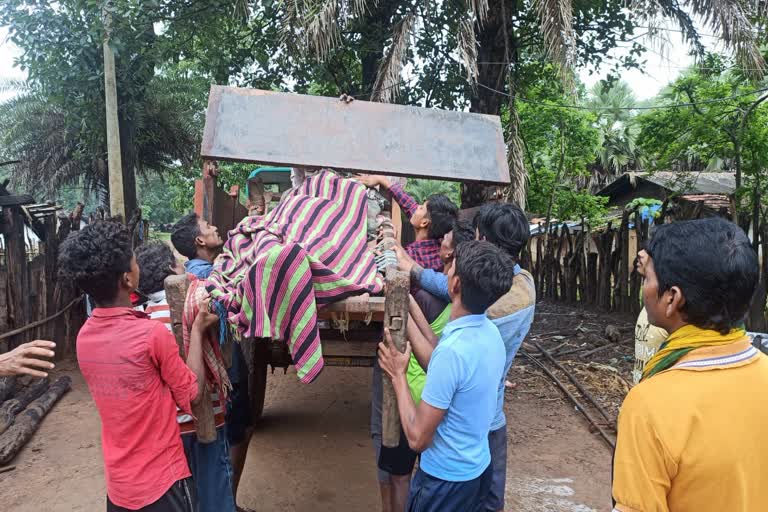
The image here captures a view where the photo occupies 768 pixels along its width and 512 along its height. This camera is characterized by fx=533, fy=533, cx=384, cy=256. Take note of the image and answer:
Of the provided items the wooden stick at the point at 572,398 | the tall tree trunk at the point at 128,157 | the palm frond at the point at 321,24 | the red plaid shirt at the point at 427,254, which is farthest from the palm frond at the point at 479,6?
the tall tree trunk at the point at 128,157

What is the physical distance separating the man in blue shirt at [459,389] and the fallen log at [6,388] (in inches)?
189

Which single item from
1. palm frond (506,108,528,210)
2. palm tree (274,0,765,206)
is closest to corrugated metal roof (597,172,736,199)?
palm tree (274,0,765,206)

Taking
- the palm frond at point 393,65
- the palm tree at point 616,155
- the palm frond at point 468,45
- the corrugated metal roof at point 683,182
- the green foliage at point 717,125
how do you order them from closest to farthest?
the palm frond at point 468,45 < the palm frond at point 393,65 < the green foliage at point 717,125 < the corrugated metal roof at point 683,182 < the palm tree at point 616,155

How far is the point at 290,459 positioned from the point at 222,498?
192 cm

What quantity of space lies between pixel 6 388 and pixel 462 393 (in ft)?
17.0

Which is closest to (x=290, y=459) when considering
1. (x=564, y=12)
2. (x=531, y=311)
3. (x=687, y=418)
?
(x=531, y=311)

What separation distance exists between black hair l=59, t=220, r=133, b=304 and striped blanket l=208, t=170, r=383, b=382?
334 millimetres

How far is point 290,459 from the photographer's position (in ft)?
14.1

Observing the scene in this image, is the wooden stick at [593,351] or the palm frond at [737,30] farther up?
the palm frond at [737,30]

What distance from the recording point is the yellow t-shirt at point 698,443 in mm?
1115

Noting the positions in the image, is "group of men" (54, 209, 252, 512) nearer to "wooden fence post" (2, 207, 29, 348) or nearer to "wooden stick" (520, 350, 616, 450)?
"wooden stick" (520, 350, 616, 450)

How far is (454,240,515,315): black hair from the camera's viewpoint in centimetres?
188

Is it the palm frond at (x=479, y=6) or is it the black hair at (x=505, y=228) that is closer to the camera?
the black hair at (x=505, y=228)

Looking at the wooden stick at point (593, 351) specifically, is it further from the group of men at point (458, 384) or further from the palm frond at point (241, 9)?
the palm frond at point (241, 9)
